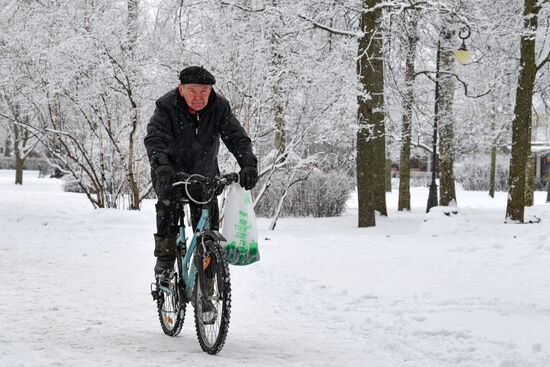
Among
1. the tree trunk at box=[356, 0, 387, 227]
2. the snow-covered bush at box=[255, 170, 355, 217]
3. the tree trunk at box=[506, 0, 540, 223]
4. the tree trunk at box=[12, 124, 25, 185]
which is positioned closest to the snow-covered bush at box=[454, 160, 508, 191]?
the snow-covered bush at box=[255, 170, 355, 217]

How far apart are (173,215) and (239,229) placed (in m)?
0.53

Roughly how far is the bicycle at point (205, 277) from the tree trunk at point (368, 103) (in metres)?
9.60

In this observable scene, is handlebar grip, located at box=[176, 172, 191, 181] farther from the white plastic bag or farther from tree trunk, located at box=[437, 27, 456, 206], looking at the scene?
tree trunk, located at box=[437, 27, 456, 206]

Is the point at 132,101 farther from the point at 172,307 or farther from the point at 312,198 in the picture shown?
the point at 172,307

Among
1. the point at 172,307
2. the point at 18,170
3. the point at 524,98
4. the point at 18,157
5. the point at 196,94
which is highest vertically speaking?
the point at 524,98

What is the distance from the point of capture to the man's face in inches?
201

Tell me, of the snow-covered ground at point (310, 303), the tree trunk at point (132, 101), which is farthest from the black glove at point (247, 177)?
the tree trunk at point (132, 101)

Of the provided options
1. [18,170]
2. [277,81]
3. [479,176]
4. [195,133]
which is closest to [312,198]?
[277,81]

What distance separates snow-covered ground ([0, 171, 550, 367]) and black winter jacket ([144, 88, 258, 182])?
49.6 inches

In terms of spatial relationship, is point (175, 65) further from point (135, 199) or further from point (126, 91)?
point (135, 199)

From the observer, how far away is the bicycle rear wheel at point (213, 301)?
4.64m

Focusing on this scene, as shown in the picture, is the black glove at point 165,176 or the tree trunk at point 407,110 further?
the tree trunk at point 407,110

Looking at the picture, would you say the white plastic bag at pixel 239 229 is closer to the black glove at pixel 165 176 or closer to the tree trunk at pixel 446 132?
the black glove at pixel 165 176

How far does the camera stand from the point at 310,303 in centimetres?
704
